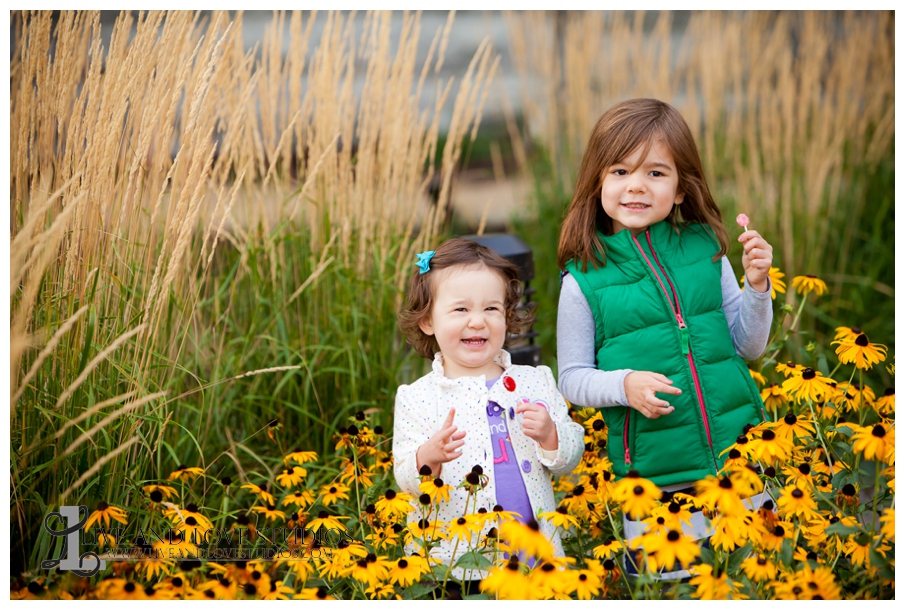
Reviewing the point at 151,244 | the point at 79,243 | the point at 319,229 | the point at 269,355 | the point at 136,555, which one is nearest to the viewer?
the point at 136,555

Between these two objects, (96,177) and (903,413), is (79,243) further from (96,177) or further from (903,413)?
(903,413)

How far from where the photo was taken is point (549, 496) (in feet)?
6.41

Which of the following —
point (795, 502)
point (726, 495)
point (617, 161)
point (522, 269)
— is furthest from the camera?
point (522, 269)

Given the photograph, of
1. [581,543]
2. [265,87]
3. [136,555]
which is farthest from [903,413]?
[265,87]

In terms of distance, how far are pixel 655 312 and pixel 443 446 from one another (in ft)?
1.97

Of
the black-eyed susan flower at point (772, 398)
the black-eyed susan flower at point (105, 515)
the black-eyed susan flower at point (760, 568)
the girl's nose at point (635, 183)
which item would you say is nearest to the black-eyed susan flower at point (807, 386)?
the black-eyed susan flower at point (772, 398)

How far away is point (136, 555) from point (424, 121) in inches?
65.9

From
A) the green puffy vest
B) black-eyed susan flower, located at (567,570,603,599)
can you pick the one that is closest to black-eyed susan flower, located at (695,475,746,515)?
black-eyed susan flower, located at (567,570,603,599)

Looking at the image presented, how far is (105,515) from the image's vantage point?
5.77 feet

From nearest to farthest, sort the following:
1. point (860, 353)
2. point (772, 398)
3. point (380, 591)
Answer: point (380, 591) < point (860, 353) < point (772, 398)

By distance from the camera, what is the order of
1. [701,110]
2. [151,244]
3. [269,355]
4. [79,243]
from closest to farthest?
[79,243] → [151,244] → [269,355] → [701,110]

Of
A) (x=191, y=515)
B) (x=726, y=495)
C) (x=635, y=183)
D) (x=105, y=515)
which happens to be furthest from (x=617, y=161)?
(x=105, y=515)

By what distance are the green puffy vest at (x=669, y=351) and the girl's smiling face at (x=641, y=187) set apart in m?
0.06

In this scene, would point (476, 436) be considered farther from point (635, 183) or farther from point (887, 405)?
point (887, 405)
